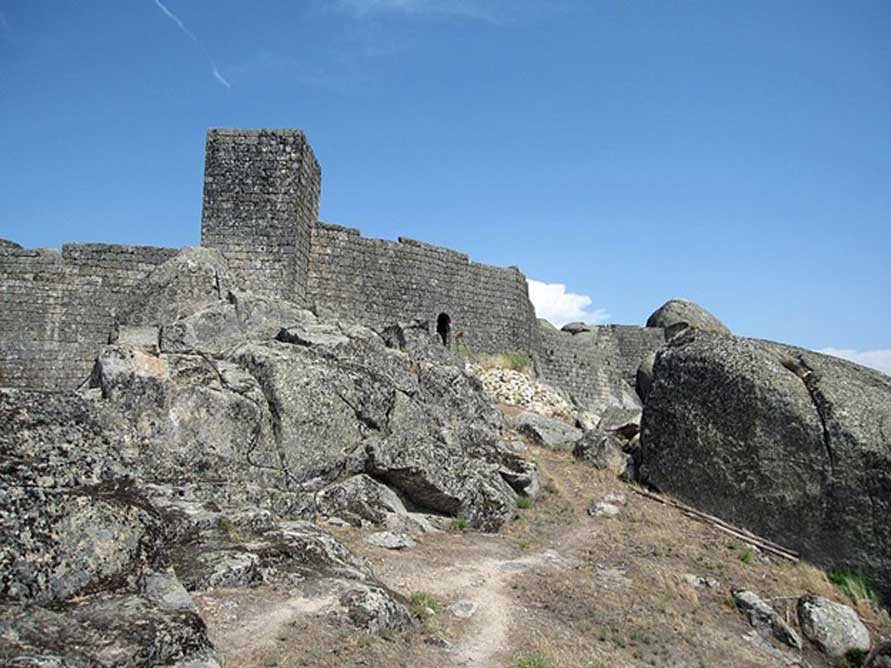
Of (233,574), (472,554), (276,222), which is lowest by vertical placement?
(472,554)

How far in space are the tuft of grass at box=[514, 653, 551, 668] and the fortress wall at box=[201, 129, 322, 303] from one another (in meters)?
10.5

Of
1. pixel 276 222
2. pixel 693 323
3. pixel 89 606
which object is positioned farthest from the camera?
pixel 693 323

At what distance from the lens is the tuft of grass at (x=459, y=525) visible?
9.01m

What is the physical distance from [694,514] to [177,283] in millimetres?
10138

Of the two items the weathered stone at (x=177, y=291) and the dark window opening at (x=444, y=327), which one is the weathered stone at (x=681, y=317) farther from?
the weathered stone at (x=177, y=291)

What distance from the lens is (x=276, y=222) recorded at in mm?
14234

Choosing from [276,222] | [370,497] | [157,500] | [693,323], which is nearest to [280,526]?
[157,500]

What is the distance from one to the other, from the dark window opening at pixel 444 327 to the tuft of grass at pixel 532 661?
13.7m

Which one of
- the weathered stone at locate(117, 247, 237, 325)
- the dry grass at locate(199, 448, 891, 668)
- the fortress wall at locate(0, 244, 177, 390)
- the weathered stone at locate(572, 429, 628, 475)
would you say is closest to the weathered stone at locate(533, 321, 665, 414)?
the weathered stone at locate(572, 429, 628, 475)

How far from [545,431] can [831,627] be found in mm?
6936

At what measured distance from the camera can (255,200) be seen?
46.6 feet

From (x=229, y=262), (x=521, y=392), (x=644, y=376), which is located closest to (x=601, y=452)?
(x=521, y=392)

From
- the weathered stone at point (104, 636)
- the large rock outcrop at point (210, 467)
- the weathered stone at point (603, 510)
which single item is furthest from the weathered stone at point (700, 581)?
the weathered stone at point (104, 636)

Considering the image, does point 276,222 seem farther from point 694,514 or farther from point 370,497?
point 694,514
